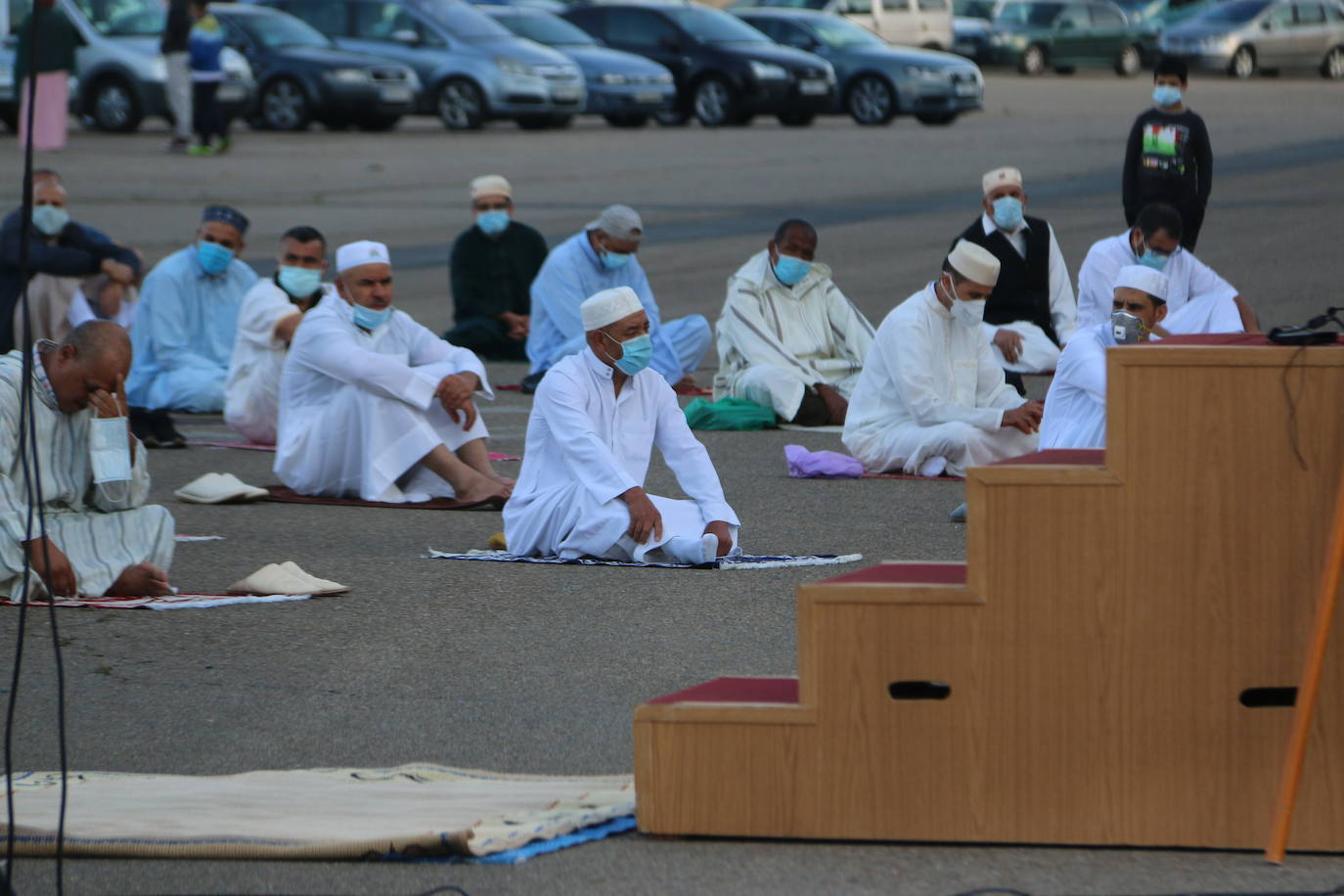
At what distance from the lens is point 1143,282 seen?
8.91 meters

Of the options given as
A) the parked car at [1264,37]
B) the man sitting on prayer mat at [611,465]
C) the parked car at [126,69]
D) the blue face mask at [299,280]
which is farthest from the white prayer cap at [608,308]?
the parked car at [1264,37]

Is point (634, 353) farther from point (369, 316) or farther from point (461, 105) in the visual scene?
point (461, 105)

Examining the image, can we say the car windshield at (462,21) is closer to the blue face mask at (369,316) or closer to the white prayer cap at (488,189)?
the white prayer cap at (488,189)

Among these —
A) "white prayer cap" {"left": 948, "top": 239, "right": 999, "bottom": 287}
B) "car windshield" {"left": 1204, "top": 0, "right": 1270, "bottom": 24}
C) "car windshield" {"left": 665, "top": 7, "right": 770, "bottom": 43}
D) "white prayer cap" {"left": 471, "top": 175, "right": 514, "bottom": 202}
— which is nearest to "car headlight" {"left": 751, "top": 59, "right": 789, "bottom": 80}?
"car windshield" {"left": 665, "top": 7, "right": 770, "bottom": 43}

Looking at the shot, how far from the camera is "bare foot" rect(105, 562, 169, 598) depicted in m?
7.33

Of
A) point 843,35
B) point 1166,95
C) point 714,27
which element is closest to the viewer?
point 1166,95

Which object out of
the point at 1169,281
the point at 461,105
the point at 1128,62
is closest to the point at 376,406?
the point at 1169,281

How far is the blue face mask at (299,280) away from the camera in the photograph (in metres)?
11.2

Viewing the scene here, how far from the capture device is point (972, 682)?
461cm

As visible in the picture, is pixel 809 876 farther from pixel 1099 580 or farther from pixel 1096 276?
pixel 1096 276

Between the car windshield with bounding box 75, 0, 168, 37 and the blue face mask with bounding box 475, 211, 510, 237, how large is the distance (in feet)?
43.6

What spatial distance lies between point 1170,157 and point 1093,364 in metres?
5.69

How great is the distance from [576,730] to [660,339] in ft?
25.5

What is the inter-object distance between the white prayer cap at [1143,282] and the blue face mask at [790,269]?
10.8ft
